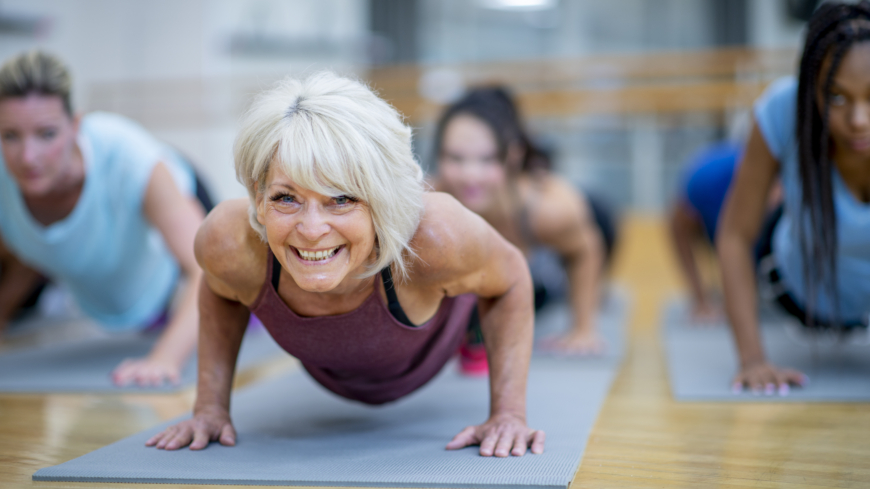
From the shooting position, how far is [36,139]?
1.77 m

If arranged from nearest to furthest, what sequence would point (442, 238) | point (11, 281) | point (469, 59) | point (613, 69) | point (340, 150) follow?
point (340, 150), point (442, 238), point (11, 281), point (613, 69), point (469, 59)

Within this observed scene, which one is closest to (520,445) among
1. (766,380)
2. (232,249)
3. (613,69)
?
(232,249)

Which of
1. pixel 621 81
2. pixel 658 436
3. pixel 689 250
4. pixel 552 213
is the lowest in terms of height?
pixel 689 250

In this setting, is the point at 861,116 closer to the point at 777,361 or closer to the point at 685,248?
the point at 777,361

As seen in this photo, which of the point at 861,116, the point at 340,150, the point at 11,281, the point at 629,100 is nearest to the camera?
the point at 340,150

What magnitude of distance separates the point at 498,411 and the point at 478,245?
0.26m

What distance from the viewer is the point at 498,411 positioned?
1221 mm

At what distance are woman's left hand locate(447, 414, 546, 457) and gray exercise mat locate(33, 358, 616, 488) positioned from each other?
0.05 feet

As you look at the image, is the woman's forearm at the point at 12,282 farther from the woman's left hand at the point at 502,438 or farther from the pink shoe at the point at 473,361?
the woman's left hand at the point at 502,438

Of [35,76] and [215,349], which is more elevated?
[35,76]

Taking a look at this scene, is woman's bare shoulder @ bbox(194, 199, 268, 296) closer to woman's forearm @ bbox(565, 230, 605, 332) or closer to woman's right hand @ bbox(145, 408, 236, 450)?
woman's right hand @ bbox(145, 408, 236, 450)

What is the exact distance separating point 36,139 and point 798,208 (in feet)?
5.32

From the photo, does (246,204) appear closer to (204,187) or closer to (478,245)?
(478,245)

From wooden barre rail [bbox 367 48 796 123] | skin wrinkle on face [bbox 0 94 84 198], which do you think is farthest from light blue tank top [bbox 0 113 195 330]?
wooden barre rail [bbox 367 48 796 123]
